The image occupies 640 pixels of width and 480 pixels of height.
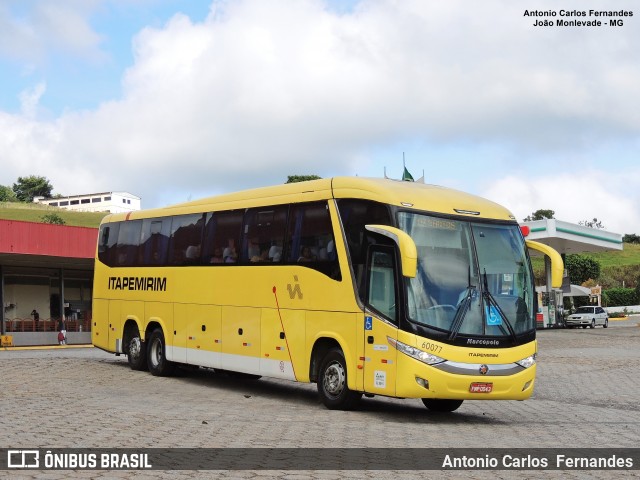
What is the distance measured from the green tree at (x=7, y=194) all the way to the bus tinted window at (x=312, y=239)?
14114cm

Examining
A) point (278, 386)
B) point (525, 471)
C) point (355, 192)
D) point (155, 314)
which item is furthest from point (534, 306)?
point (155, 314)

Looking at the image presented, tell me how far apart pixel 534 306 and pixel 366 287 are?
2.78m

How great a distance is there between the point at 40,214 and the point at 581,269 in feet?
202

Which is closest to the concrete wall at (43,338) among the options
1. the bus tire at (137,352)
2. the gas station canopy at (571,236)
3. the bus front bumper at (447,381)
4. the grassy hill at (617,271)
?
the bus tire at (137,352)

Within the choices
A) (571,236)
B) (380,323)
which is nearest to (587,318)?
(571,236)

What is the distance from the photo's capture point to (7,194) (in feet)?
507

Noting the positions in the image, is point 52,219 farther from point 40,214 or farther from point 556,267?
point 556,267

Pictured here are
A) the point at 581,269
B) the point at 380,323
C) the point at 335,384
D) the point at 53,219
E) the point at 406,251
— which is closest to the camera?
the point at 406,251

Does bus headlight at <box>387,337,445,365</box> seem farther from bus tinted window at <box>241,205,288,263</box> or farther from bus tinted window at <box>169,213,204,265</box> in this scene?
bus tinted window at <box>169,213,204,265</box>

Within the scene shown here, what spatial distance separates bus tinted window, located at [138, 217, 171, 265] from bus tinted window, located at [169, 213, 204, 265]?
0.32 metres

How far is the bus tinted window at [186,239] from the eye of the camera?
20.4 meters

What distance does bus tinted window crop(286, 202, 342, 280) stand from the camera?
16.0 metres

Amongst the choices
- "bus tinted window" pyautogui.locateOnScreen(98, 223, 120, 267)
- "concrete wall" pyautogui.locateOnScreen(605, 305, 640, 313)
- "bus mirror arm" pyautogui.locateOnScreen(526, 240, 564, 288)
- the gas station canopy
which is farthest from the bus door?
"concrete wall" pyautogui.locateOnScreen(605, 305, 640, 313)

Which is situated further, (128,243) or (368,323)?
(128,243)
